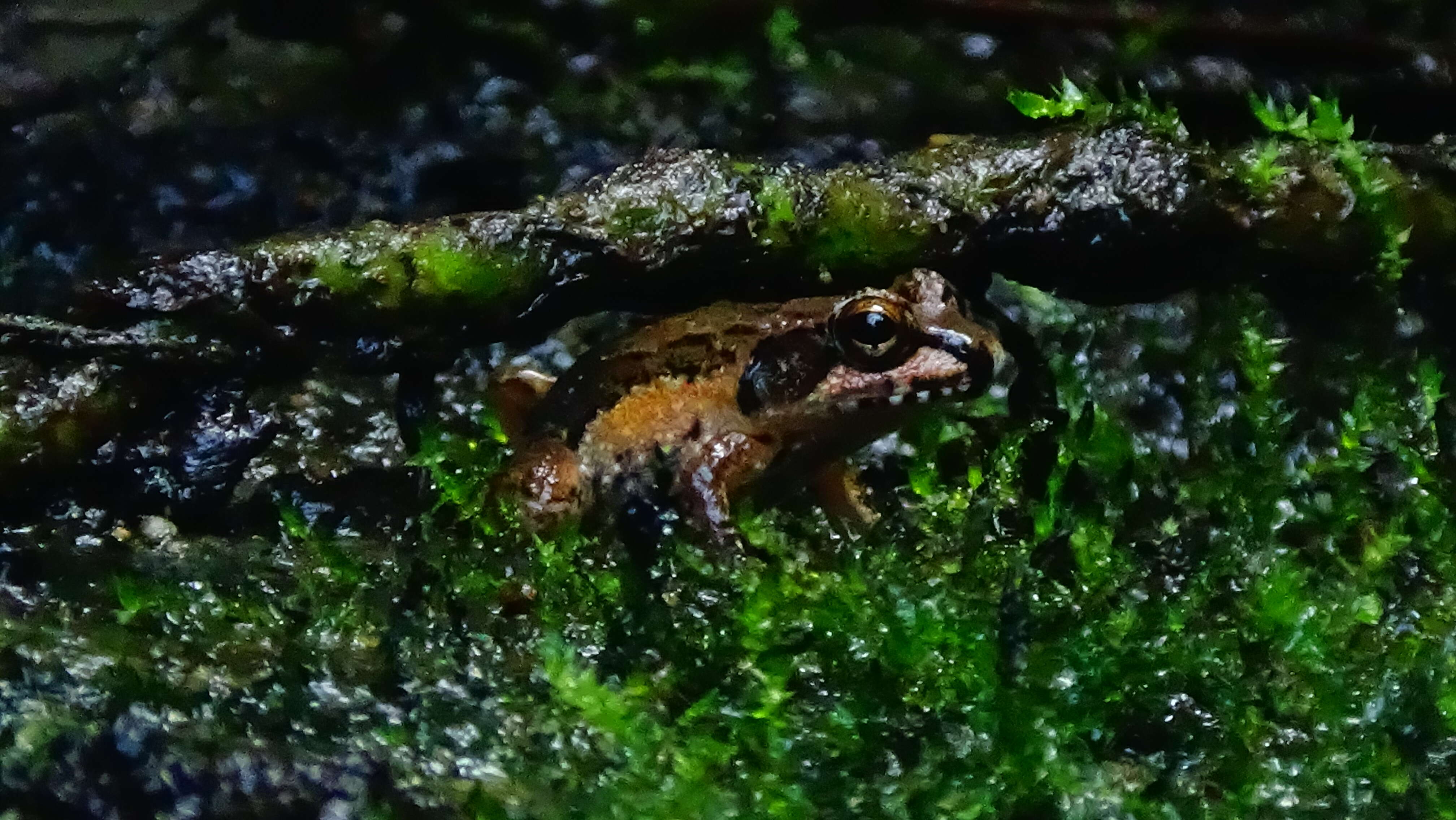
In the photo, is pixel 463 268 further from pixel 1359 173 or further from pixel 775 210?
pixel 1359 173

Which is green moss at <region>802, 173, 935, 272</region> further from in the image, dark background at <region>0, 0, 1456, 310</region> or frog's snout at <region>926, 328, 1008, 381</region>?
dark background at <region>0, 0, 1456, 310</region>

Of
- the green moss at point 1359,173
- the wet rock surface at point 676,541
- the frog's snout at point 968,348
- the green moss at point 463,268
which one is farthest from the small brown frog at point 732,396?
the green moss at point 1359,173

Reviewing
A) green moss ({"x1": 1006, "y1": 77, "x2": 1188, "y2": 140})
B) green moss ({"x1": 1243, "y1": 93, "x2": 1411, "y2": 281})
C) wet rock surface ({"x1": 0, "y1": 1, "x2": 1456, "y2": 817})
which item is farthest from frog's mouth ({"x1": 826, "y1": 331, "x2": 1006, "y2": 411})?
green moss ({"x1": 1243, "y1": 93, "x2": 1411, "y2": 281})

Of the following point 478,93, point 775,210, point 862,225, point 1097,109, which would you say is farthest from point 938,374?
point 478,93

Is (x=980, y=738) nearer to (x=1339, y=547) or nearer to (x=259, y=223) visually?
(x=1339, y=547)

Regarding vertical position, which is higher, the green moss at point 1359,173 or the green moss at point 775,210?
the green moss at point 1359,173

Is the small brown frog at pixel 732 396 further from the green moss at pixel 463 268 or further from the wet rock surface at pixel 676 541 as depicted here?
the green moss at pixel 463 268
